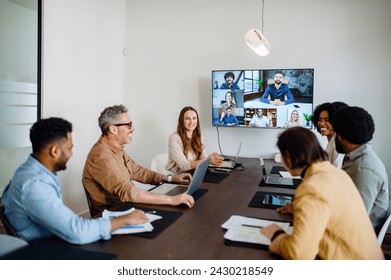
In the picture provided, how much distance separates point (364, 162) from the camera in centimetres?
171

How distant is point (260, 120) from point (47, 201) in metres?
2.74

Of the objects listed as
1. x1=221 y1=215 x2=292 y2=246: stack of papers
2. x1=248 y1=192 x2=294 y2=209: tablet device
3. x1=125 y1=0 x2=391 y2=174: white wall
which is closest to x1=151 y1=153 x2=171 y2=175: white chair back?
x1=125 y1=0 x2=391 y2=174: white wall

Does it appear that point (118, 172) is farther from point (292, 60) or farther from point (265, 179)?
point (292, 60)

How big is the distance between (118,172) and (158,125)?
2.39 meters

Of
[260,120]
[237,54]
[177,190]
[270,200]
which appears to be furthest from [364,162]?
[237,54]

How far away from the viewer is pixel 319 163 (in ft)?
4.23

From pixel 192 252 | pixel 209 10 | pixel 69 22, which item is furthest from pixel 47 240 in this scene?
pixel 209 10

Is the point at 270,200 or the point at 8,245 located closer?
the point at 8,245

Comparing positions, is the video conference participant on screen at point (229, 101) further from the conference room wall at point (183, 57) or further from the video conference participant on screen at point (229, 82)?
the conference room wall at point (183, 57)

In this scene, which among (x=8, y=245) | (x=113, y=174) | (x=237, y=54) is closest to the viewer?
(x=8, y=245)

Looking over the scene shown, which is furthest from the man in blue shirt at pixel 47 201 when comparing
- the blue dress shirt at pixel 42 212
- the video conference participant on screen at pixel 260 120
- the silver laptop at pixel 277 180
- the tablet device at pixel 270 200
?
the video conference participant on screen at pixel 260 120

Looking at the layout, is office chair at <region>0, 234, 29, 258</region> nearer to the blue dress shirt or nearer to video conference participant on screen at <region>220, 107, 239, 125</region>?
the blue dress shirt

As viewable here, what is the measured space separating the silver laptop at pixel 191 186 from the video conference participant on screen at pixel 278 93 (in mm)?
1671

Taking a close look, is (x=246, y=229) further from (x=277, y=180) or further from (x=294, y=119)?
(x=294, y=119)
